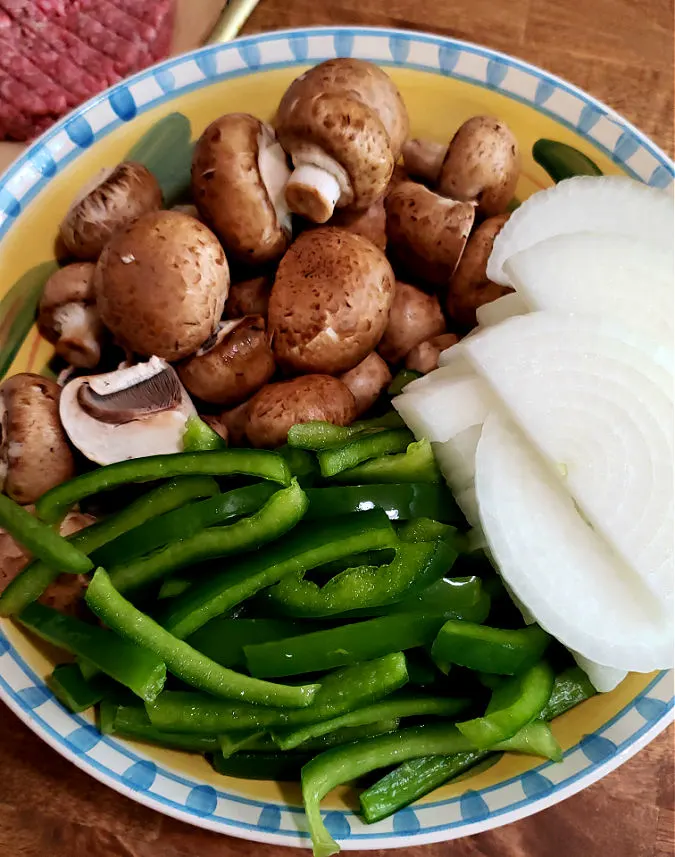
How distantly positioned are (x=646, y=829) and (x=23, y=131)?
74.1 inches

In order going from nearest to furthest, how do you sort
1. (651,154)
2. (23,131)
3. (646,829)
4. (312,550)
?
(312,550) → (646,829) → (651,154) → (23,131)

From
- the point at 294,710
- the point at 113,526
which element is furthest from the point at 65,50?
the point at 294,710

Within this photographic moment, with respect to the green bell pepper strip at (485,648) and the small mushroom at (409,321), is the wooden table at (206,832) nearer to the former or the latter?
the green bell pepper strip at (485,648)

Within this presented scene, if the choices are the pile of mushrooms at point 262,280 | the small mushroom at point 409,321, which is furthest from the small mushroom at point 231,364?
the small mushroom at point 409,321

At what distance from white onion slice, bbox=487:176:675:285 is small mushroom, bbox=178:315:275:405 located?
→ 0.41m

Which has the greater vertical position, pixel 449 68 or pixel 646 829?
pixel 449 68

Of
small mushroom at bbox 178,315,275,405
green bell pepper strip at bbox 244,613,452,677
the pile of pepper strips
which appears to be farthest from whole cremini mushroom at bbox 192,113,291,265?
green bell pepper strip at bbox 244,613,452,677

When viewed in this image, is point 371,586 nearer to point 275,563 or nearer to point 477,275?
point 275,563

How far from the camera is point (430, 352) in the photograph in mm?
1330

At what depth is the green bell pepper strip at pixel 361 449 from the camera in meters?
1.08

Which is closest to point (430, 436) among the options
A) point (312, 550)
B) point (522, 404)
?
point (522, 404)

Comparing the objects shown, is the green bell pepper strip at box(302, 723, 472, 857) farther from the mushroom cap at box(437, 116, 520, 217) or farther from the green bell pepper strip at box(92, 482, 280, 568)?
the mushroom cap at box(437, 116, 520, 217)

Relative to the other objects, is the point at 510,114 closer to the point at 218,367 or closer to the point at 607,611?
the point at 218,367

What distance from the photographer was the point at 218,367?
1.24 meters
